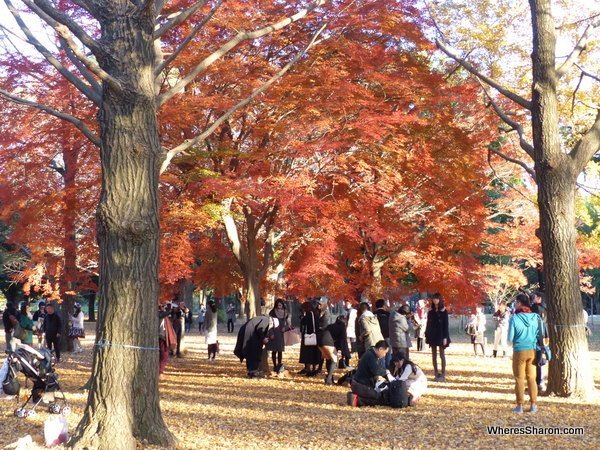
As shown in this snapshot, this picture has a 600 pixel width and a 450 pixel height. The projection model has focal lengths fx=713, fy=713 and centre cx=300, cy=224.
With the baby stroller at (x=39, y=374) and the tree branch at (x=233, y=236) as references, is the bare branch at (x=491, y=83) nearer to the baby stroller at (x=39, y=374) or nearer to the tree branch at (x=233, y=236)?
the tree branch at (x=233, y=236)

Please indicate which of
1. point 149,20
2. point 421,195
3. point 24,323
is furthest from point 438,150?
point 24,323

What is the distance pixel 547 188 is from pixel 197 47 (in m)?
6.51

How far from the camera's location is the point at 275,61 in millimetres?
14188

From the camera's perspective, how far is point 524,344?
9672 millimetres

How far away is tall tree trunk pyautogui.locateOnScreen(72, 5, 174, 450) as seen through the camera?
6836 mm

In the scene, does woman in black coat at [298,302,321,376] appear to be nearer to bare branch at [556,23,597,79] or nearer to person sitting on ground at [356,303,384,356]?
person sitting on ground at [356,303,384,356]

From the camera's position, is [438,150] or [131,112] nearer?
[131,112]

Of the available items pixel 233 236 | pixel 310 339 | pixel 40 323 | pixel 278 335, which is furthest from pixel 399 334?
pixel 40 323

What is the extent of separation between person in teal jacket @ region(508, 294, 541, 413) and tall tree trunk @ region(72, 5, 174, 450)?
5068mm

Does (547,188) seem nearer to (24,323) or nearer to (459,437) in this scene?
(459,437)

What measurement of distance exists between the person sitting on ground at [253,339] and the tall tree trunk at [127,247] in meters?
7.61

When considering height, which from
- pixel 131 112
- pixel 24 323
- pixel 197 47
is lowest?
pixel 24 323

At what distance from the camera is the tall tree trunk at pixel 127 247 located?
684 cm

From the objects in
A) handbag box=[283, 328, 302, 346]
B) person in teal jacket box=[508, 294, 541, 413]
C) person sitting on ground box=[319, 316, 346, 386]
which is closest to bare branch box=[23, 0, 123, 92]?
person in teal jacket box=[508, 294, 541, 413]
